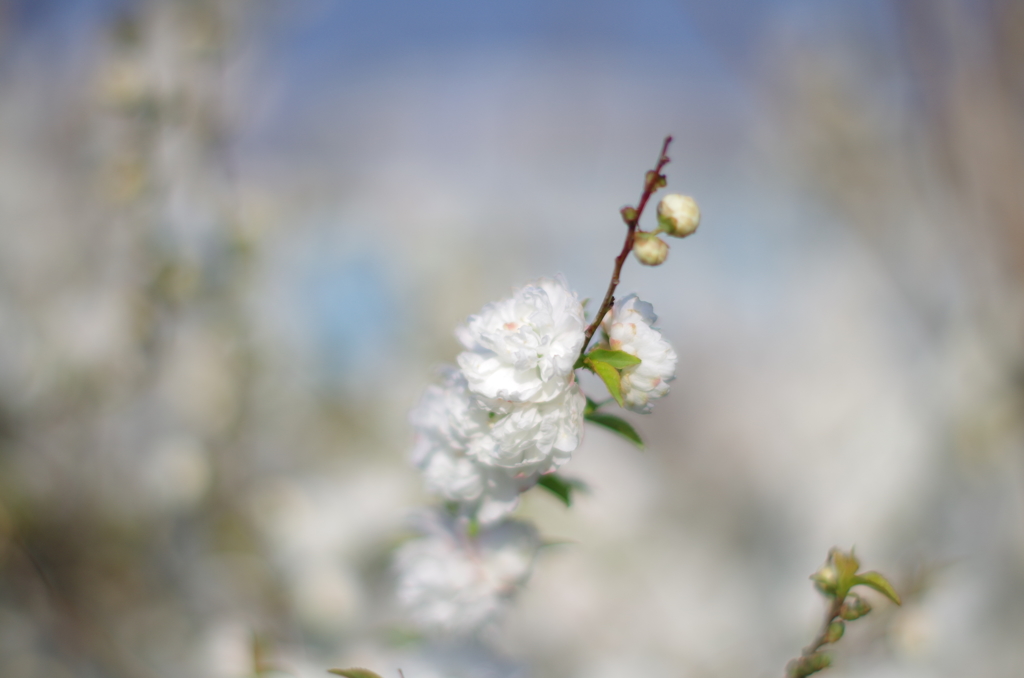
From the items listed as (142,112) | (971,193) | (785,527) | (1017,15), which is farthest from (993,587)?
(142,112)

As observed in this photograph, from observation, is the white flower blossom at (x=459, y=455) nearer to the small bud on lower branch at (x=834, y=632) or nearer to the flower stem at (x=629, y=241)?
the flower stem at (x=629, y=241)

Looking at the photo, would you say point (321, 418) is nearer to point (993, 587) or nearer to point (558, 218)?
point (993, 587)

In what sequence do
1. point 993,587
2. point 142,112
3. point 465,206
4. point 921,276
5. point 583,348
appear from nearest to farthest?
point 583,348
point 142,112
point 993,587
point 921,276
point 465,206

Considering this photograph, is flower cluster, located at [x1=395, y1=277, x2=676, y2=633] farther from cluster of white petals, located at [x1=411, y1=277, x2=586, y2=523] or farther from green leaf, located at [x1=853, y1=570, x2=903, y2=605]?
green leaf, located at [x1=853, y1=570, x2=903, y2=605]

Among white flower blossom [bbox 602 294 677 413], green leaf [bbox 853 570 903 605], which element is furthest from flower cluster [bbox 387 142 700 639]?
green leaf [bbox 853 570 903 605]

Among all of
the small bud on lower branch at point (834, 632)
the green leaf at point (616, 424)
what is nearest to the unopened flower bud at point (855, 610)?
the small bud on lower branch at point (834, 632)

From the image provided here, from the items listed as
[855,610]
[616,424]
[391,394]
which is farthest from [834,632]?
[391,394]

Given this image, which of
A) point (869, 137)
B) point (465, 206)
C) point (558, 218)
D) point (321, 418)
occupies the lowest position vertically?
point (321, 418)

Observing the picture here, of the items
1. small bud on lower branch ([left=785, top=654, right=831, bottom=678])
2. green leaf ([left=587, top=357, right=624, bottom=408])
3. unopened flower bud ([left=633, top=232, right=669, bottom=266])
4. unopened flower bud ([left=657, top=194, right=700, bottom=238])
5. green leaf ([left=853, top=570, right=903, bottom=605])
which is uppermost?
unopened flower bud ([left=657, top=194, right=700, bottom=238])
